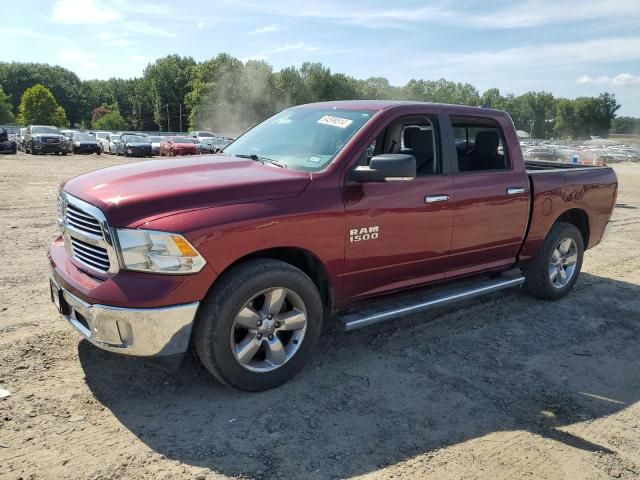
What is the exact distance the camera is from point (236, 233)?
10.9 feet

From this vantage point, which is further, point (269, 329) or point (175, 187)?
point (269, 329)

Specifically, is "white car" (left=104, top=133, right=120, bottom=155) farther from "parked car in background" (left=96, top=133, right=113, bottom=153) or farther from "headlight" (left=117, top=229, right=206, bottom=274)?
"headlight" (left=117, top=229, right=206, bottom=274)

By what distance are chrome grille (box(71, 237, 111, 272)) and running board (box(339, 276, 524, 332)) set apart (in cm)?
172

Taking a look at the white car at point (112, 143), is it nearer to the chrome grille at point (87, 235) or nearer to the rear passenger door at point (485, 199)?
the rear passenger door at point (485, 199)

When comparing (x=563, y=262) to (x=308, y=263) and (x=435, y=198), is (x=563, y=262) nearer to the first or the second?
(x=435, y=198)

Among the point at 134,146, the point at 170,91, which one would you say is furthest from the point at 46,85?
the point at 134,146

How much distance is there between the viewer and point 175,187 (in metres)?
3.39

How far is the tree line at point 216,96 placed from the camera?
308 ft

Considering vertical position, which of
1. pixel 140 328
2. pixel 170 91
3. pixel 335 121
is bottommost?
pixel 140 328

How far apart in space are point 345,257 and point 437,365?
117 centimetres

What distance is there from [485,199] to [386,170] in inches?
57.6

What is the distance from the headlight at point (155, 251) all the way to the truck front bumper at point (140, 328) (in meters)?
0.24

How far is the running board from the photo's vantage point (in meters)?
4.03

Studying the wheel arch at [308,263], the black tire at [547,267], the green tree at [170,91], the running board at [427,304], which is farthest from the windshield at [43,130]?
the green tree at [170,91]
